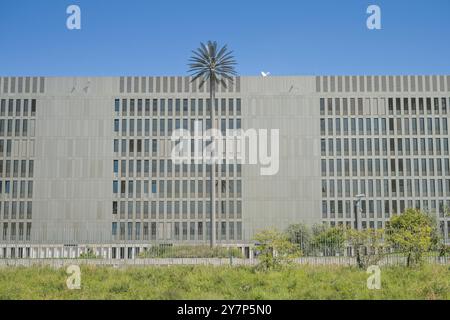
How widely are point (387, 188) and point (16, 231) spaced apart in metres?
59.0

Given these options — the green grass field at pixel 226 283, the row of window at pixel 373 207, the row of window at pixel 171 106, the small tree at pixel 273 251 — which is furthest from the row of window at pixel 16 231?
the small tree at pixel 273 251

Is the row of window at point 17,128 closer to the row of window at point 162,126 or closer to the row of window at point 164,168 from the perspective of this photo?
the row of window at point 162,126

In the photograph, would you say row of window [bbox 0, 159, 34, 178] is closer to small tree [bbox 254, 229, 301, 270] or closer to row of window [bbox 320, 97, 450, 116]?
row of window [bbox 320, 97, 450, 116]

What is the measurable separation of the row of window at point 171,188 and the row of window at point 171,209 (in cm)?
120

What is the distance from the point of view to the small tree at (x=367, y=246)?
32.5 m

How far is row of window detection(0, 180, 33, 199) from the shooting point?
9238 centimetres

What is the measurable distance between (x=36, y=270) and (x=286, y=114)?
6462 centimetres

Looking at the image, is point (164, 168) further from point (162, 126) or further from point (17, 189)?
point (17, 189)

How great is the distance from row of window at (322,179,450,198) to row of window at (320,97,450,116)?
1102 centimetres

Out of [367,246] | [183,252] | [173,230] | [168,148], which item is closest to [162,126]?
[168,148]

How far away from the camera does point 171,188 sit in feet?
303

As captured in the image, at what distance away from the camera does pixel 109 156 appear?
9294 centimetres
